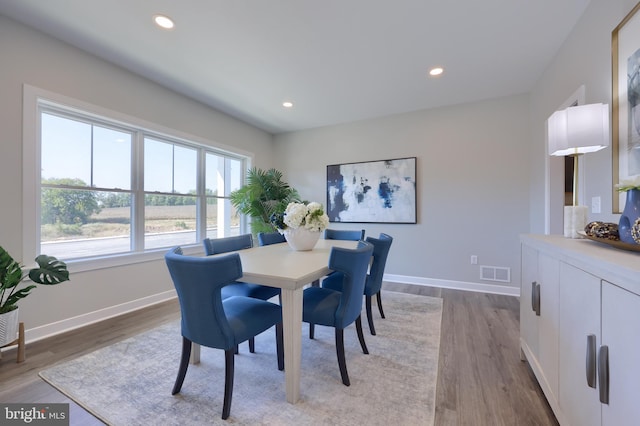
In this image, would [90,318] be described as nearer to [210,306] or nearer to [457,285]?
[210,306]

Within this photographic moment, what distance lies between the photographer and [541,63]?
2758 millimetres

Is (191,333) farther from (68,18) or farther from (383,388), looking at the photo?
(68,18)

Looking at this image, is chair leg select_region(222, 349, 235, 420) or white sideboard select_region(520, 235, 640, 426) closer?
white sideboard select_region(520, 235, 640, 426)

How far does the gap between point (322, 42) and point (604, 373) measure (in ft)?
9.11

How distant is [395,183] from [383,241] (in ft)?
7.17

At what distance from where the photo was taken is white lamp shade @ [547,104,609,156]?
56.3 inches

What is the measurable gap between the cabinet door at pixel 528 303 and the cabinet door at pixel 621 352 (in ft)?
2.74

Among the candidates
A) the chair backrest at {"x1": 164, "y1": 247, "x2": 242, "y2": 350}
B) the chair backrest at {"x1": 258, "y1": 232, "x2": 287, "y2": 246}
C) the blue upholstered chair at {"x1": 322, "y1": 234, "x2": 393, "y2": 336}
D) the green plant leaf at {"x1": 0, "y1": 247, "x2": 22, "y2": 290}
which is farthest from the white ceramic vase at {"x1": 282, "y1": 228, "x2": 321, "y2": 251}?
the green plant leaf at {"x1": 0, "y1": 247, "x2": 22, "y2": 290}

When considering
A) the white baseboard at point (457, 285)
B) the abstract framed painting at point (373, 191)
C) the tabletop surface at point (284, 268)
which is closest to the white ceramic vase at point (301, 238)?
the tabletop surface at point (284, 268)

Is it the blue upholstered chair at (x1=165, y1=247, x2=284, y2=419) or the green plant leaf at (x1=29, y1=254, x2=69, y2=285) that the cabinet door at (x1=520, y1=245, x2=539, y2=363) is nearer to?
the blue upholstered chair at (x1=165, y1=247, x2=284, y2=419)

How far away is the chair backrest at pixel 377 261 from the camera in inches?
87.5

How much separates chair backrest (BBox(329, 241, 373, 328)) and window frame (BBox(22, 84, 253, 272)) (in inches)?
104

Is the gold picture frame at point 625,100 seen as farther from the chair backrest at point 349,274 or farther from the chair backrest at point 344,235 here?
the chair backrest at point 344,235

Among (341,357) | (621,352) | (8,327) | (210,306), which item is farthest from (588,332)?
(8,327)
